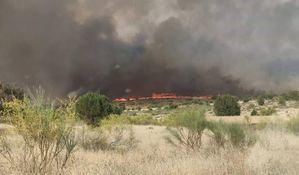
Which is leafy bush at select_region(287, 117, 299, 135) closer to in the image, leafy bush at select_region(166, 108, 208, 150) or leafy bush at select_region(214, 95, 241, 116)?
leafy bush at select_region(166, 108, 208, 150)

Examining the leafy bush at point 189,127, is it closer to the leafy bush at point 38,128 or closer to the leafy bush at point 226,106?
the leafy bush at point 38,128

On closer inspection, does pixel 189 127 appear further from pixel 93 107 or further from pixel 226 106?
pixel 226 106

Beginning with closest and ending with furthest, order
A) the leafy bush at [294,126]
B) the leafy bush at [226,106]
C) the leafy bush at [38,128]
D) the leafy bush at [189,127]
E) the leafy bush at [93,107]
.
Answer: the leafy bush at [38,128] → the leafy bush at [189,127] → the leafy bush at [294,126] → the leafy bush at [93,107] → the leafy bush at [226,106]

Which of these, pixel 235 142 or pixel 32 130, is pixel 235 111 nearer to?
pixel 235 142

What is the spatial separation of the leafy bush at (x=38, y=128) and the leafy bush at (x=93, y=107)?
26487 mm

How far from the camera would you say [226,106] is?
2598 inches

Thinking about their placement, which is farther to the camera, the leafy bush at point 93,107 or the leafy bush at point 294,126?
the leafy bush at point 93,107

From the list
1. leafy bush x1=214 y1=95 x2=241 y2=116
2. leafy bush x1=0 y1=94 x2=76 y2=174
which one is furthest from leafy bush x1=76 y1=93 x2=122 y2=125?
leafy bush x1=0 y1=94 x2=76 y2=174

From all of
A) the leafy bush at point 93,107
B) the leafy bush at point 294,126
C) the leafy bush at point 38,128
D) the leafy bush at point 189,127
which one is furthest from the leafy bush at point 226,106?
the leafy bush at point 38,128

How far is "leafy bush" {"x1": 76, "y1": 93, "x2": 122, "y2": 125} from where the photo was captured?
41.0 m

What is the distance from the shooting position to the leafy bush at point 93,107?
41.0 meters

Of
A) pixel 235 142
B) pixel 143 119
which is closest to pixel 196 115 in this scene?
pixel 235 142

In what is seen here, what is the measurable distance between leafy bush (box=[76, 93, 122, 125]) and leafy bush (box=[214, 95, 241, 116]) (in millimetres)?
23042

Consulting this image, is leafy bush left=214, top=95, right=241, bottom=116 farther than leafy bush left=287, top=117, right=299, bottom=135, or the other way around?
leafy bush left=214, top=95, right=241, bottom=116
